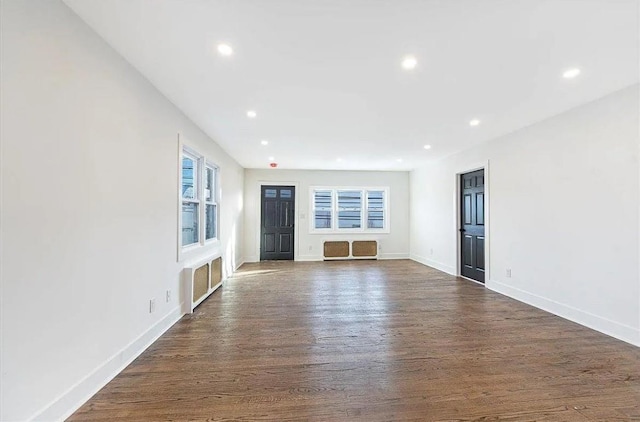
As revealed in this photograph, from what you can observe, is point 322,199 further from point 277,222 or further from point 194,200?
point 194,200

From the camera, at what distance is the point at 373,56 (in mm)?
2305

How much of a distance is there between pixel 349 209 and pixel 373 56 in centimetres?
599

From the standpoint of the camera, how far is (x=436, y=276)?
229 inches

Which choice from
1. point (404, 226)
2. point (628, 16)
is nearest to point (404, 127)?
point (628, 16)

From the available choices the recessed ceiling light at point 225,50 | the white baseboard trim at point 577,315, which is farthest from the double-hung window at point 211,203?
the white baseboard trim at point 577,315

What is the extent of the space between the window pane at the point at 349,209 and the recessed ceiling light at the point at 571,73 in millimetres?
5702

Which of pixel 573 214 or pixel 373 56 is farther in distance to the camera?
pixel 573 214

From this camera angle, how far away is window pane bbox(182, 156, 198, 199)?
13.2 ft

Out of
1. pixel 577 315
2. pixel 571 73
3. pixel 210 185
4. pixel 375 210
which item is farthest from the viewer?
pixel 375 210

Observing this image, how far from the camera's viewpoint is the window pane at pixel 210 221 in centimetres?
485

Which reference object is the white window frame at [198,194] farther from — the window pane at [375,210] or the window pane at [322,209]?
the window pane at [375,210]

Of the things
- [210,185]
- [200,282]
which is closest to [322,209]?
[210,185]

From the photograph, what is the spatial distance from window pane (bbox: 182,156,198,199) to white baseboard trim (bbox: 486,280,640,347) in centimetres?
472

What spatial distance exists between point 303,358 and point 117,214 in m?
1.84
